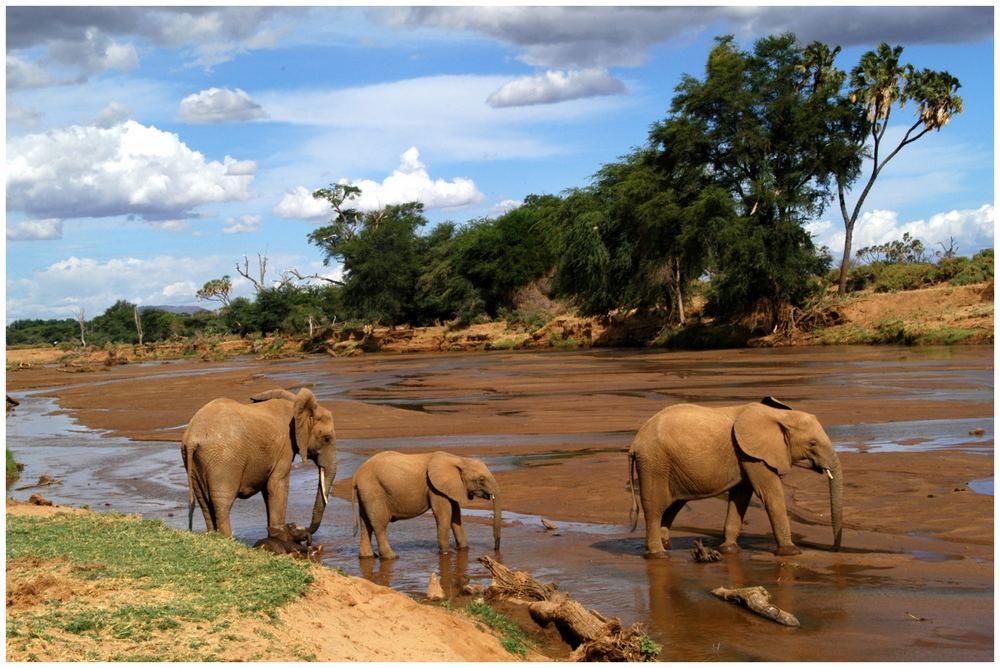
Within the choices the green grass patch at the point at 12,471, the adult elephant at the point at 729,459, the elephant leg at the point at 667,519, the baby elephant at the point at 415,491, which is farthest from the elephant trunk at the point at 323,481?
the green grass patch at the point at 12,471

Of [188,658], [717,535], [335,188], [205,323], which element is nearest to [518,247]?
[335,188]

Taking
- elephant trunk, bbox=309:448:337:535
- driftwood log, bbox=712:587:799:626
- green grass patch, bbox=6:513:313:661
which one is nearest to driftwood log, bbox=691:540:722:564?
driftwood log, bbox=712:587:799:626

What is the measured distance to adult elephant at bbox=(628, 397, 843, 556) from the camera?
11352mm

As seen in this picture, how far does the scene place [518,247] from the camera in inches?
2928

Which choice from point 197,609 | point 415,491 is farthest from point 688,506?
point 197,609

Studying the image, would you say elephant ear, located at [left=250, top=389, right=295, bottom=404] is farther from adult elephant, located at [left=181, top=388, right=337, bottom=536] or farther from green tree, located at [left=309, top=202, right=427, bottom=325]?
green tree, located at [left=309, top=202, right=427, bottom=325]

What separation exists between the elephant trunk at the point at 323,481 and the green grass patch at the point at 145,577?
2524 millimetres

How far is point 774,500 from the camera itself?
440 inches

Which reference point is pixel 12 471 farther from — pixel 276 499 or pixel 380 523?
pixel 380 523

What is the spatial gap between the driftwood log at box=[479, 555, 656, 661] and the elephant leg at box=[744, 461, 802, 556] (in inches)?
113

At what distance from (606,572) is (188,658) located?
5.47 meters

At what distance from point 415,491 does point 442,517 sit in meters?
0.45

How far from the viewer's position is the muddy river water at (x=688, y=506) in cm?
895

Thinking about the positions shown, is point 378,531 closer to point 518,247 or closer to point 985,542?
point 985,542
